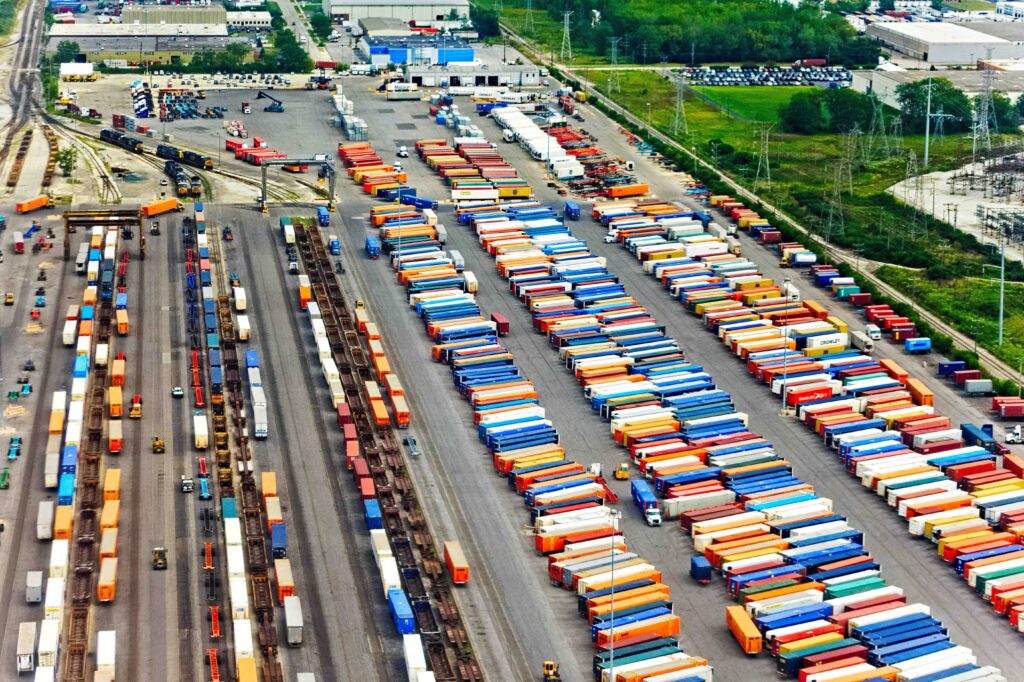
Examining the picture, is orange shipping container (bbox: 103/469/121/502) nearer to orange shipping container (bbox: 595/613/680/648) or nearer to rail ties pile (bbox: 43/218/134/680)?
rail ties pile (bbox: 43/218/134/680)

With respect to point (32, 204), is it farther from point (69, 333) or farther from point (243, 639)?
point (243, 639)

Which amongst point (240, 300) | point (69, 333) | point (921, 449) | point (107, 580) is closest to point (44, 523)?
point (107, 580)

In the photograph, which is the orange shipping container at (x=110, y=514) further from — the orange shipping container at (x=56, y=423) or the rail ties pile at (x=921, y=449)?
the rail ties pile at (x=921, y=449)

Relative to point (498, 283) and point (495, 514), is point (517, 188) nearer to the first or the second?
point (498, 283)

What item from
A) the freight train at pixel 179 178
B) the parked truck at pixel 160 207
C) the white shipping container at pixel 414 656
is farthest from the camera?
the freight train at pixel 179 178

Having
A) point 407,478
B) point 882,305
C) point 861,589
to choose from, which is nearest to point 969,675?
point 861,589

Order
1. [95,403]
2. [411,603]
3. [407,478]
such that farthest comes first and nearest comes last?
[95,403] < [407,478] < [411,603]

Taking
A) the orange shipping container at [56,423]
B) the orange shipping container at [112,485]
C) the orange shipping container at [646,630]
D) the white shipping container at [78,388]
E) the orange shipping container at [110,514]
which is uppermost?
the white shipping container at [78,388]

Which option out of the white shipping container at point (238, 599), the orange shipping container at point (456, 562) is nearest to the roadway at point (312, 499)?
the white shipping container at point (238, 599)
